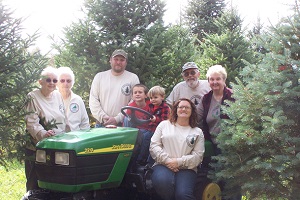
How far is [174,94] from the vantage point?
18.6ft

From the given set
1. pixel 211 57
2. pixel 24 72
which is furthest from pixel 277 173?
pixel 211 57

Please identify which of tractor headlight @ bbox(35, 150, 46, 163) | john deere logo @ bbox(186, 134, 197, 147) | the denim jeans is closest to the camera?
tractor headlight @ bbox(35, 150, 46, 163)

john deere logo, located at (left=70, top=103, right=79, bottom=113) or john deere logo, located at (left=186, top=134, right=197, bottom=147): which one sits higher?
john deere logo, located at (left=70, top=103, right=79, bottom=113)

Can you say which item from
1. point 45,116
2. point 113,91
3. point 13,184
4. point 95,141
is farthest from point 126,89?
point 13,184

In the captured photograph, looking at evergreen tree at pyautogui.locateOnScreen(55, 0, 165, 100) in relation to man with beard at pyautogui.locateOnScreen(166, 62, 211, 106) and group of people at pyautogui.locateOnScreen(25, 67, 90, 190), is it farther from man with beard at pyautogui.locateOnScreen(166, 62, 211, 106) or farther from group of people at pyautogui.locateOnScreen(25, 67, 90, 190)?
group of people at pyautogui.locateOnScreen(25, 67, 90, 190)

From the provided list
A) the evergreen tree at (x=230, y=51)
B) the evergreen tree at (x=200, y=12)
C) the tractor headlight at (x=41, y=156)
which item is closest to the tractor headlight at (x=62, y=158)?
the tractor headlight at (x=41, y=156)

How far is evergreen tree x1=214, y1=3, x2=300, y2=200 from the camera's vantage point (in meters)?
3.69

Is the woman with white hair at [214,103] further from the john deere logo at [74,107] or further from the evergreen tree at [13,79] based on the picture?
the evergreen tree at [13,79]

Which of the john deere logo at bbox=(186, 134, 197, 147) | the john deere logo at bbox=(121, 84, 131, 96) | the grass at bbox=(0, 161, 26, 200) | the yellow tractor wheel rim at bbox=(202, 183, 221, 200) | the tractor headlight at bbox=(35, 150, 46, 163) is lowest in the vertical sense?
the grass at bbox=(0, 161, 26, 200)

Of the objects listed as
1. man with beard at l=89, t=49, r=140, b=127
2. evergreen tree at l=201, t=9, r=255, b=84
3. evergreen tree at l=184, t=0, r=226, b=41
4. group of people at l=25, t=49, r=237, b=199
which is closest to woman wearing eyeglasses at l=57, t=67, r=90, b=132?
group of people at l=25, t=49, r=237, b=199

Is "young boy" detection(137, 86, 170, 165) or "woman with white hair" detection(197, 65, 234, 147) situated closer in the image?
"young boy" detection(137, 86, 170, 165)

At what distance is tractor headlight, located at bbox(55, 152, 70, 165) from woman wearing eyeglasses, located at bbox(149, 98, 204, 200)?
947 mm

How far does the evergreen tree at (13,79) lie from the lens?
425 centimetres

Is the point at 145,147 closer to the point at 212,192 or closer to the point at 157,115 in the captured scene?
the point at 157,115
